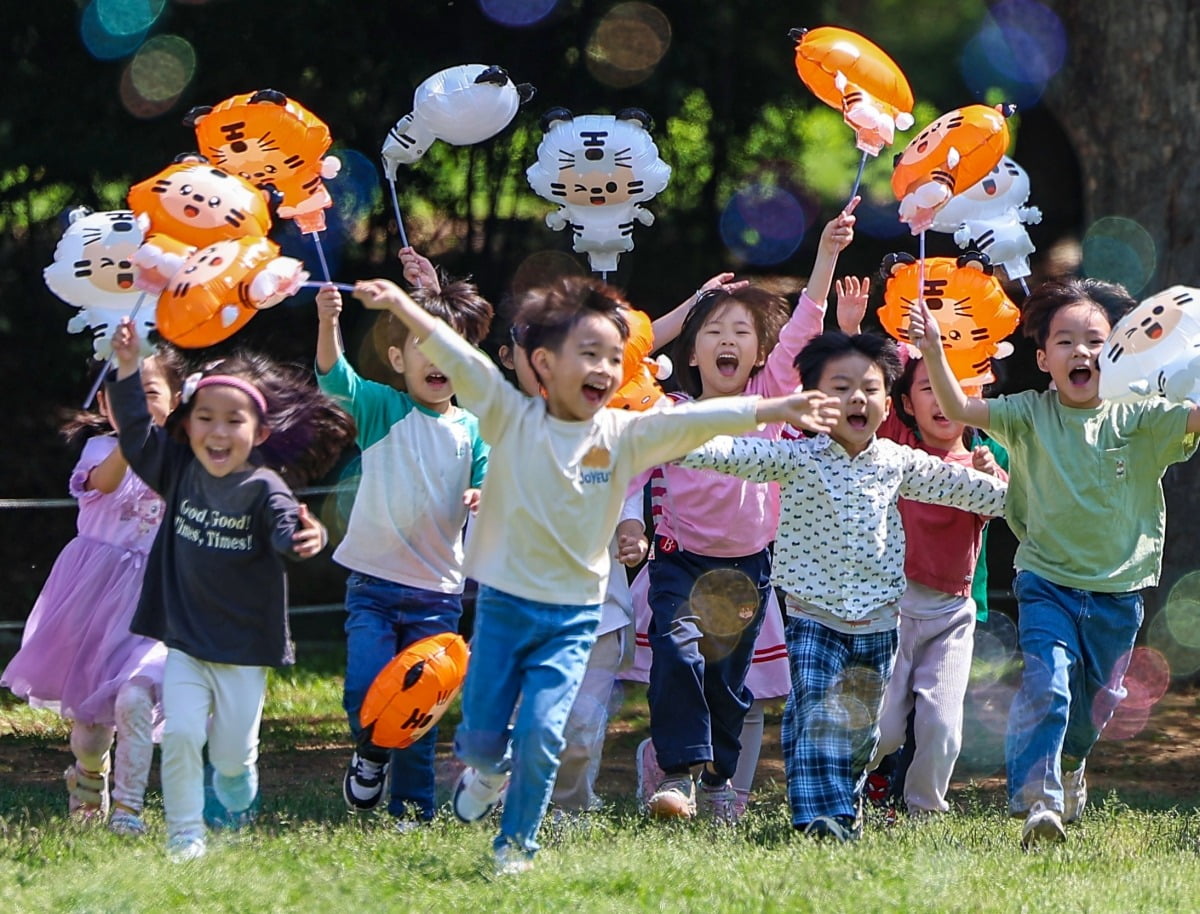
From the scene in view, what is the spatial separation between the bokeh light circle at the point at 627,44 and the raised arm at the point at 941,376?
189 inches

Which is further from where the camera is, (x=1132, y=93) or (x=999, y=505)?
(x=1132, y=93)

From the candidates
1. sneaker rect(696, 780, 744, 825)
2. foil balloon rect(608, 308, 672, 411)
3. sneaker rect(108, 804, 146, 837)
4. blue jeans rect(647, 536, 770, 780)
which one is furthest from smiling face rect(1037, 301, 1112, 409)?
sneaker rect(108, 804, 146, 837)

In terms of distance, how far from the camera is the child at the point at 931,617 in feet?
19.4

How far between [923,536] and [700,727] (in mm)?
1032

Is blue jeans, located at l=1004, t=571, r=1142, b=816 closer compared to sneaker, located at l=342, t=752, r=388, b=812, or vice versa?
blue jeans, located at l=1004, t=571, r=1142, b=816

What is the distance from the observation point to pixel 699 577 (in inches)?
235

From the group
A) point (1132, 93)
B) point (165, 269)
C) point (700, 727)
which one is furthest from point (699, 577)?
point (1132, 93)

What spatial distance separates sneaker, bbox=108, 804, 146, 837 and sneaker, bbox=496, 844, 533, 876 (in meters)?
1.28

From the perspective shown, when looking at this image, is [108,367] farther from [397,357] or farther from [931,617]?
[931,617]

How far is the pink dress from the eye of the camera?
568cm

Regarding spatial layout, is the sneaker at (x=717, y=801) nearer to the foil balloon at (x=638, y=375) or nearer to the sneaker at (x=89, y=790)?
the foil balloon at (x=638, y=375)

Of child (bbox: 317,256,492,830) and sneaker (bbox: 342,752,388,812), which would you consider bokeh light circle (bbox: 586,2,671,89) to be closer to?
child (bbox: 317,256,492,830)

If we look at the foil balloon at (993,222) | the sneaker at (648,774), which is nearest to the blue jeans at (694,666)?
the sneaker at (648,774)

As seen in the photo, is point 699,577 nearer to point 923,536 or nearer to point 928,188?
point 923,536
